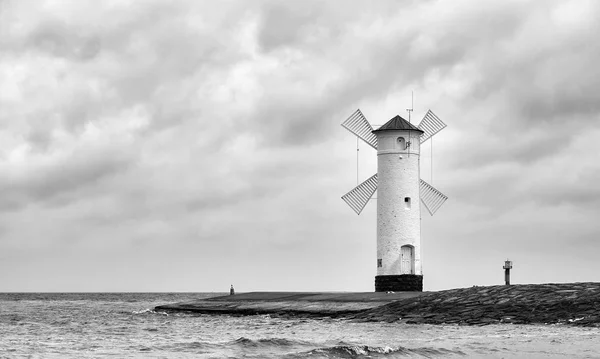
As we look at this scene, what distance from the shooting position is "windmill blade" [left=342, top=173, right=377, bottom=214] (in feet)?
141

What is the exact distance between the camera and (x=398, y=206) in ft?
132

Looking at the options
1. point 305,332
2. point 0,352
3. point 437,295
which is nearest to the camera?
point 0,352

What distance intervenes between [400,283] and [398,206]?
3137 mm

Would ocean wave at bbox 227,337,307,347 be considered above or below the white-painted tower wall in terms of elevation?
below

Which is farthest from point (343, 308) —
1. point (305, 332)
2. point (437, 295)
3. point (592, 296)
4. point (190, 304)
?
point (190, 304)

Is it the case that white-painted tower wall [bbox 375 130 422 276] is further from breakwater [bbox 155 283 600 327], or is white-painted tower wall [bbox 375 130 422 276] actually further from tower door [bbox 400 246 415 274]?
breakwater [bbox 155 283 600 327]

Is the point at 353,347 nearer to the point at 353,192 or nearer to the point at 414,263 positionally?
the point at 414,263

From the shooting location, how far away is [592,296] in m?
25.4

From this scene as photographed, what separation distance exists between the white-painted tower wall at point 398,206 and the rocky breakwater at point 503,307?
34.3 feet

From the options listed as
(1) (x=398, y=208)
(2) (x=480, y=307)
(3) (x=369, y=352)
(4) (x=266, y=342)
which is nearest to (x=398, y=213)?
(1) (x=398, y=208)

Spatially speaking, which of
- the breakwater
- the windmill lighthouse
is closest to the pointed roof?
the windmill lighthouse

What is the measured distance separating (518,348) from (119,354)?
780cm

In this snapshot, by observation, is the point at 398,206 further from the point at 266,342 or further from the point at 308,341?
the point at 266,342

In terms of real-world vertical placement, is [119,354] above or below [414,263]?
below
